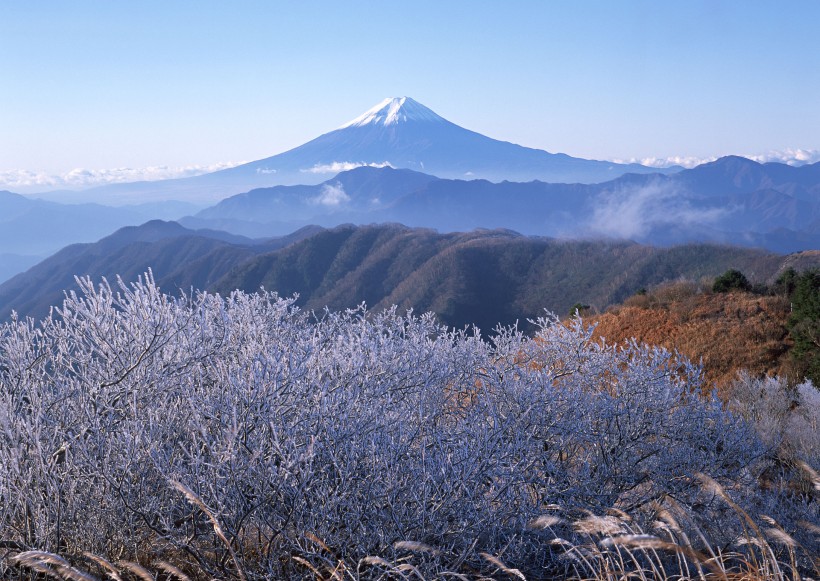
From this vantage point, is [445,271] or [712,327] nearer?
[712,327]

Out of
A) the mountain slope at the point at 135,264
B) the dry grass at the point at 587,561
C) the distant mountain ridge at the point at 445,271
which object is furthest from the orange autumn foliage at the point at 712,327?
the mountain slope at the point at 135,264

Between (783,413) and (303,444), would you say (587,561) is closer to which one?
(303,444)

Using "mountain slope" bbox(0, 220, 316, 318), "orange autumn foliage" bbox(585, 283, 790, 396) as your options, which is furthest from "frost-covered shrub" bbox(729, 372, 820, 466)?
"mountain slope" bbox(0, 220, 316, 318)

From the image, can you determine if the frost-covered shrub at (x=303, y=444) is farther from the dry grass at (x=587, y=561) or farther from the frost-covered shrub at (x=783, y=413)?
the frost-covered shrub at (x=783, y=413)

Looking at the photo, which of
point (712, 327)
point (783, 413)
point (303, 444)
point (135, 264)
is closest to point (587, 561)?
point (303, 444)

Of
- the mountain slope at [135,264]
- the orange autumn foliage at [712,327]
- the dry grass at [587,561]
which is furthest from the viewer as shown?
the mountain slope at [135,264]

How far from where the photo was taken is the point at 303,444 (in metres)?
5.77

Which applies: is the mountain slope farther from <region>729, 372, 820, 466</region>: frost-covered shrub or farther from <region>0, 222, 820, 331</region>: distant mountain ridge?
<region>729, 372, 820, 466</region>: frost-covered shrub

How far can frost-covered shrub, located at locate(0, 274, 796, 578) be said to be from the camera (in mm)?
5363

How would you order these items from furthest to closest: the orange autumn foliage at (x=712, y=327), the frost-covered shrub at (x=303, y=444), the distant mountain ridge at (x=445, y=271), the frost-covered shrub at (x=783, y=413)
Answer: the distant mountain ridge at (x=445, y=271)
the orange autumn foliage at (x=712, y=327)
the frost-covered shrub at (x=783, y=413)
the frost-covered shrub at (x=303, y=444)

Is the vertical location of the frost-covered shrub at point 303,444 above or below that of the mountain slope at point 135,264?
above

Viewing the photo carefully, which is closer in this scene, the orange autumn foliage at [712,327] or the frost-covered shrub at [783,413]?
the frost-covered shrub at [783,413]

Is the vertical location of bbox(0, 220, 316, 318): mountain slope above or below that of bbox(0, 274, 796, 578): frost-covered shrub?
below

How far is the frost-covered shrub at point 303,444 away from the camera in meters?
5.36
